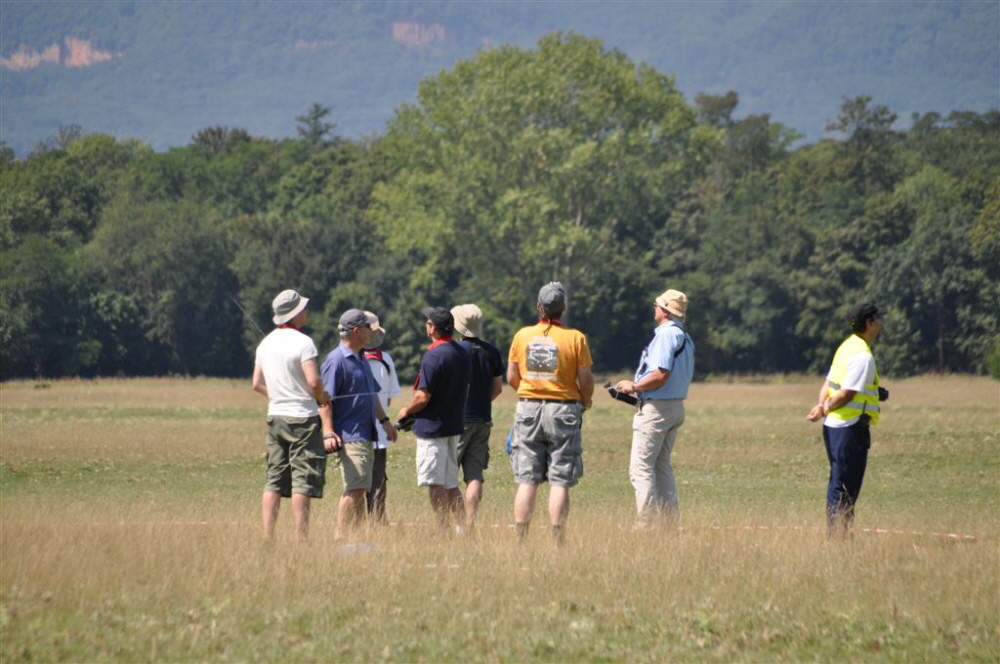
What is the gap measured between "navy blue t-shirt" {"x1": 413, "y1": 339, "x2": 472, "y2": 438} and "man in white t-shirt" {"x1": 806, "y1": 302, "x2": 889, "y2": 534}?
3.02 m

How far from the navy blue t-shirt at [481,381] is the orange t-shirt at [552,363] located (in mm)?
1287

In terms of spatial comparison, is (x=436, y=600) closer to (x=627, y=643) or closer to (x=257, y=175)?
(x=627, y=643)

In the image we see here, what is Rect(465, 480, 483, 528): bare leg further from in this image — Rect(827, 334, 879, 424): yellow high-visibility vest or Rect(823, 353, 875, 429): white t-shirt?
Rect(823, 353, 875, 429): white t-shirt

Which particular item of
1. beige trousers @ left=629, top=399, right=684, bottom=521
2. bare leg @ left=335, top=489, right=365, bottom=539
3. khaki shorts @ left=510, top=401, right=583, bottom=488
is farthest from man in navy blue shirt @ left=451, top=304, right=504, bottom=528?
beige trousers @ left=629, top=399, right=684, bottom=521

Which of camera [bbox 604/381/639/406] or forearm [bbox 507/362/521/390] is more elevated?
forearm [bbox 507/362/521/390]

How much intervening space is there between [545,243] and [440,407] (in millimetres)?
61772

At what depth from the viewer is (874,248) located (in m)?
80.3

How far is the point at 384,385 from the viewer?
14680 millimetres

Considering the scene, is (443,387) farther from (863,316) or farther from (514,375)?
(863,316)

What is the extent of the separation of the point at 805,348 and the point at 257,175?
153 ft

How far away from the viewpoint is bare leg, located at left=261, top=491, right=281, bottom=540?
12625 millimetres

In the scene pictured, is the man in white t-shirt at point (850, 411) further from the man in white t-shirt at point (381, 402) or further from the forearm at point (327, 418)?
the forearm at point (327, 418)

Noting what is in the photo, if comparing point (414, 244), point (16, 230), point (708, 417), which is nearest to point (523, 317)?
point (414, 244)

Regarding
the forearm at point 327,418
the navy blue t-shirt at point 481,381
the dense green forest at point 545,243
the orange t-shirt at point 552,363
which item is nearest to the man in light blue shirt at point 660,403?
the orange t-shirt at point 552,363
